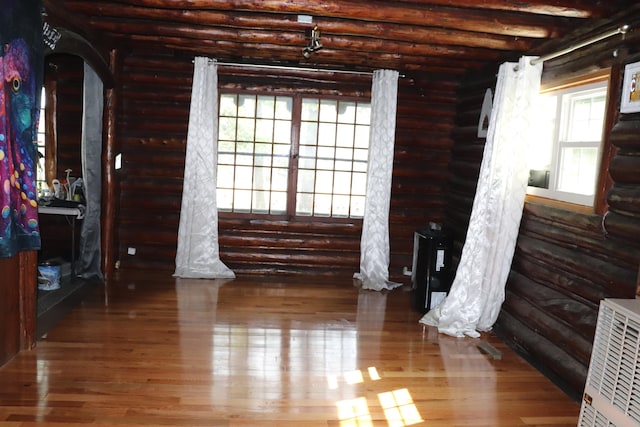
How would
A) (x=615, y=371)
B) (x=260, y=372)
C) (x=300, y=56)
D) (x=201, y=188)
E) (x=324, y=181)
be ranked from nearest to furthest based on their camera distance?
(x=615, y=371) → (x=260, y=372) → (x=300, y=56) → (x=201, y=188) → (x=324, y=181)

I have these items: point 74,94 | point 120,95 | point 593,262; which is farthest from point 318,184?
point 593,262

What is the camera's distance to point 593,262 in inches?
146

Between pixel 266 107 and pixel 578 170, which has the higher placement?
pixel 266 107

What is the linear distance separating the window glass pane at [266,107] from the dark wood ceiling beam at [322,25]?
6.42 feet

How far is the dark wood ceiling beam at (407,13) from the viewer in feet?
13.2

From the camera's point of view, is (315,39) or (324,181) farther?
(324,181)

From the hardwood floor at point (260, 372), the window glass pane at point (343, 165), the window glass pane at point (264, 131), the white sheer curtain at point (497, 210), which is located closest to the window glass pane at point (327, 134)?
the window glass pane at point (343, 165)

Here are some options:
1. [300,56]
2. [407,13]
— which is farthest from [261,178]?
[407,13]

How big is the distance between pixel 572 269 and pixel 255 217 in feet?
12.9

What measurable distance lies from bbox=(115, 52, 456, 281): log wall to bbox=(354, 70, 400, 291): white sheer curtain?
14.5 inches

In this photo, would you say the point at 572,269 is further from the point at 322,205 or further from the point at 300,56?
the point at 300,56

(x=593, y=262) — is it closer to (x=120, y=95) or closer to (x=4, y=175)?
(x=4, y=175)

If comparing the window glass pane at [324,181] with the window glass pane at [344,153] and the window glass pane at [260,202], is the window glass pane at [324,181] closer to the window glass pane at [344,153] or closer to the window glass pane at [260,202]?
the window glass pane at [344,153]

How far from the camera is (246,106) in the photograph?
670 cm
